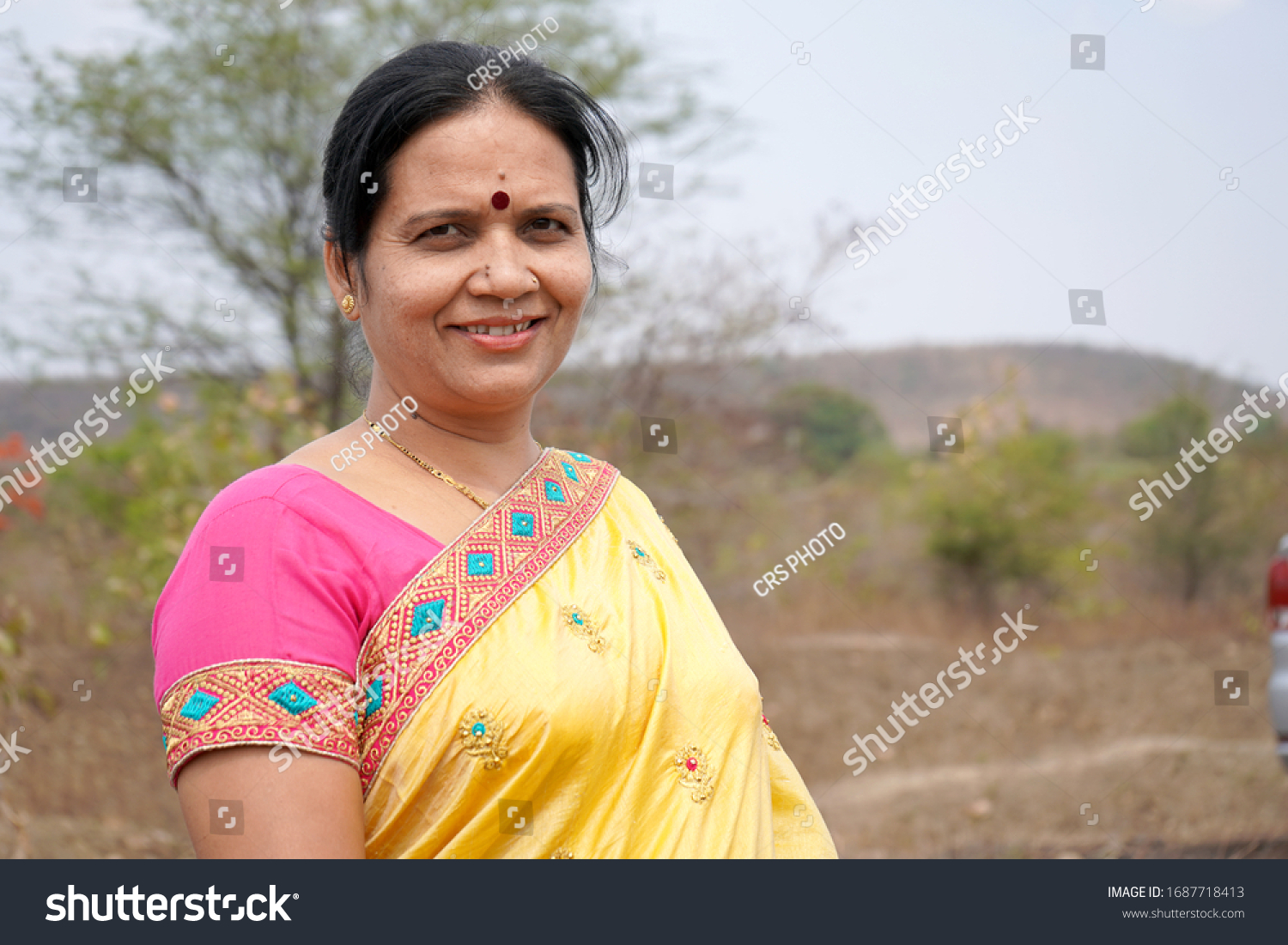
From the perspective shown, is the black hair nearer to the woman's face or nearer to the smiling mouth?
the woman's face

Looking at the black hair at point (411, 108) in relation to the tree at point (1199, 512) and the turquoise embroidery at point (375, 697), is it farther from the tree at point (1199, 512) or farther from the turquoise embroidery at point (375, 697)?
the tree at point (1199, 512)

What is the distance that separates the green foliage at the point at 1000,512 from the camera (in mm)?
8062

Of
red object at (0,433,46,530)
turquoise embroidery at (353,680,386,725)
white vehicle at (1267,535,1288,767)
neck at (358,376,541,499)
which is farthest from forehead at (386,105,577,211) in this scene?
white vehicle at (1267,535,1288,767)

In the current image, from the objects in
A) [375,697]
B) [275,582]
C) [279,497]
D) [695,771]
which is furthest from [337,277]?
[695,771]

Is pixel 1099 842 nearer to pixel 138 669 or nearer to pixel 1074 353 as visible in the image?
pixel 138 669

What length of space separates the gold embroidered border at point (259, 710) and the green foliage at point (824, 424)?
6.55 meters

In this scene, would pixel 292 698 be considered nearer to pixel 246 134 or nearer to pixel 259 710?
pixel 259 710

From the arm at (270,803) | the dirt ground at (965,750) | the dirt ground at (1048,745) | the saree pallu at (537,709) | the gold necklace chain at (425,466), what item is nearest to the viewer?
the arm at (270,803)

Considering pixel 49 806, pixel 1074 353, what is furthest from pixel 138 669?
pixel 1074 353

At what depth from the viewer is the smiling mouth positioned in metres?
1.62

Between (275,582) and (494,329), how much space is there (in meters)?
0.51

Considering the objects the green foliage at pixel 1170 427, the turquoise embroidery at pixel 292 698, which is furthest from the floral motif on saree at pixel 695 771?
the green foliage at pixel 1170 427

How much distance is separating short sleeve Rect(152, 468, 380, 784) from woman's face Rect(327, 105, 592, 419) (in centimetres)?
35

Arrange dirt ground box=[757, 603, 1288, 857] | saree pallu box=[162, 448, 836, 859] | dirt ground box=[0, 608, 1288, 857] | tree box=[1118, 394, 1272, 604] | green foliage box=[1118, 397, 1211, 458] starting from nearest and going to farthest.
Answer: saree pallu box=[162, 448, 836, 859], dirt ground box=[0, 608, 1288, 857], dirt ground box=[757, 603, 1288, 857], tree box=[1118, 394, 1272, 604], green foliage box=[1118, 397, 1211, 458]
